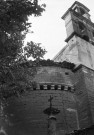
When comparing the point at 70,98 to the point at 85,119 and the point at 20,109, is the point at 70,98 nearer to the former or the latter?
the point at 85,119

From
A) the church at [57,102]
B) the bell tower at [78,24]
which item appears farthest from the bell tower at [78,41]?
the church at [57,102]

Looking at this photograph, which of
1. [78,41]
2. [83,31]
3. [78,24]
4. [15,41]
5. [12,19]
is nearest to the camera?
[12,19]

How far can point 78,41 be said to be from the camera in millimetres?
16859

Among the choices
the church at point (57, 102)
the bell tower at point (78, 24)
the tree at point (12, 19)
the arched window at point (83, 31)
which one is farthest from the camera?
the arched window at point (83, 31)

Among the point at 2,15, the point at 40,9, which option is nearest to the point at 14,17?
the point at 2,15

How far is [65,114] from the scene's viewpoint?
1241 cm

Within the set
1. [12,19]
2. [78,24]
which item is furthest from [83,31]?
[12,19]

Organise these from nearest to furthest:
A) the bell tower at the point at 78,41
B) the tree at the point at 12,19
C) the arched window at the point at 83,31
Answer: the tree at the point at 12,19 → the bell tower at the point at 78,41 → the arched window at the point at 83,31

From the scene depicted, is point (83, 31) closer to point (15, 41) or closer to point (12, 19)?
point (15, 41)

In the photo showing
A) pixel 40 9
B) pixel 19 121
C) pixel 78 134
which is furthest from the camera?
pixel 19 121

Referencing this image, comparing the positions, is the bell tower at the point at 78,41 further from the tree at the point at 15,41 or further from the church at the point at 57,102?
the tree at the point at 15,41

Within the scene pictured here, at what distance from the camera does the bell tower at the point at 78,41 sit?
52.6 ft

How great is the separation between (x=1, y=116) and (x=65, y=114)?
3.71m

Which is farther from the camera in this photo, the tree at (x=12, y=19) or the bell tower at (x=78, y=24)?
the bell tower at (x=78, y=24)
